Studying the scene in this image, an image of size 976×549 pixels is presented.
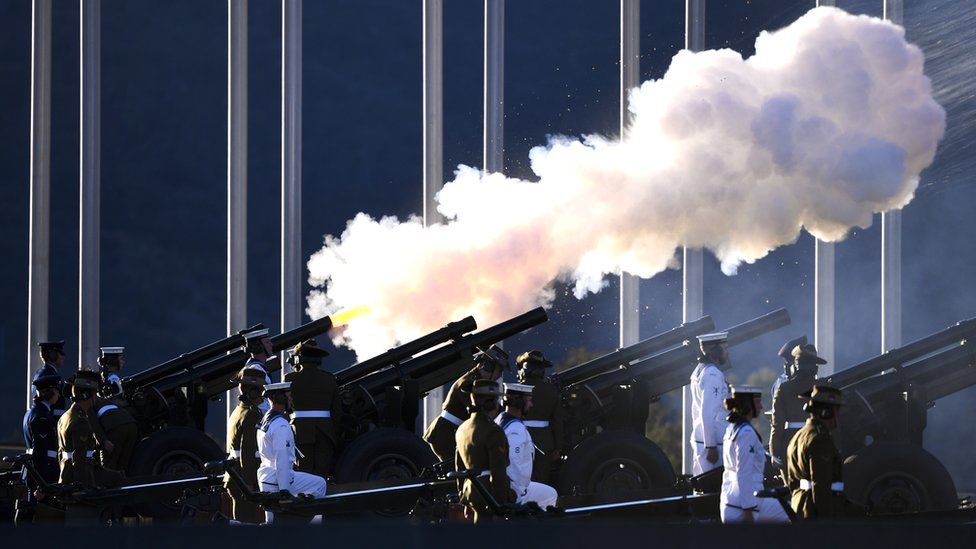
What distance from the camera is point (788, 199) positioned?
15508 mm

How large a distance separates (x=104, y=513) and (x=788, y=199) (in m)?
7.26

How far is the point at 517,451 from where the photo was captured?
10.7m

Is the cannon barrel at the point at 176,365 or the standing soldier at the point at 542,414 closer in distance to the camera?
the standing soldier at the point at 542,414

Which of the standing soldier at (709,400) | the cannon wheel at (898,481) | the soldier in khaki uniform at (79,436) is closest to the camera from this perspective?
the cannon wheel at (898,481)

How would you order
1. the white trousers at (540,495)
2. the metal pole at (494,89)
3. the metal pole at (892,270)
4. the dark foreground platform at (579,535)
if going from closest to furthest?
the dark foreground platform at (579,535) < the white trousers at (540,495) < the metal pole at (892,270) < the metal pole at (494,89)

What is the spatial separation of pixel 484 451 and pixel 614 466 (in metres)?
3.20

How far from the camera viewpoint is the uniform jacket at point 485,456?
33.2 feet

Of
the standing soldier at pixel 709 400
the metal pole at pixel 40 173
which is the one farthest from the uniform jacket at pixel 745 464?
the metal pole at pixel 40 173

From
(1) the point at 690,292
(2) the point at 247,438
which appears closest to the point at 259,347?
(2) the point at 247,438

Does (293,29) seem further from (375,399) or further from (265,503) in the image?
(265,503)

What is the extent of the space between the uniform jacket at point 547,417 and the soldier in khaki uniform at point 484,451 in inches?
105

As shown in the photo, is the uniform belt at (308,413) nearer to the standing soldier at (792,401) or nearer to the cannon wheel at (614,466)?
the cannon wheel at (614,466)

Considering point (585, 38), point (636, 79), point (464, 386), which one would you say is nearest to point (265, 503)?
point (464, 386)

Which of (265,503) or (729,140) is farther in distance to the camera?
(729,140)
